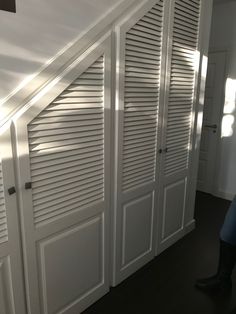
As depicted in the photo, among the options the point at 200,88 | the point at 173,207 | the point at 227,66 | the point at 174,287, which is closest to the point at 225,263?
the point at 174,287

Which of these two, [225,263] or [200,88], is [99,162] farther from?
[200,88]

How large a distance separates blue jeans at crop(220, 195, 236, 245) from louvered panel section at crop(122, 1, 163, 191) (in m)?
0.63

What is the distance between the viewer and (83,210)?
5.27ft

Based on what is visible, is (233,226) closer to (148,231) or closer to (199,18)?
(148,231)

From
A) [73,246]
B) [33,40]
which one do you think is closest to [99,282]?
[73,246]

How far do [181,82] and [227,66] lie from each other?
5.26 feet

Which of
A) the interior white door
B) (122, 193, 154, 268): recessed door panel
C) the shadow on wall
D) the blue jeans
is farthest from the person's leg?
the interior white door

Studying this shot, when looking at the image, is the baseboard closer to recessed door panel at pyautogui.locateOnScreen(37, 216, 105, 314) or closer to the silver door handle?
the silver door handle

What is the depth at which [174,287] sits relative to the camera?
2045mm

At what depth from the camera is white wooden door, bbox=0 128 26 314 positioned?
1192 mm

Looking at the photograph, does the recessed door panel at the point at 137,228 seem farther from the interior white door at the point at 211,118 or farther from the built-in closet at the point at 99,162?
the interior white door at the point at 211,118

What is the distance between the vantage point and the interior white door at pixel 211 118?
3500 millimetres

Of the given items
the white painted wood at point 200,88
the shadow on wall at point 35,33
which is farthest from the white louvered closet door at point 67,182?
the white painted wood at point 200,88

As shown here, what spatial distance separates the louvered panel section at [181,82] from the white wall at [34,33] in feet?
2.97
